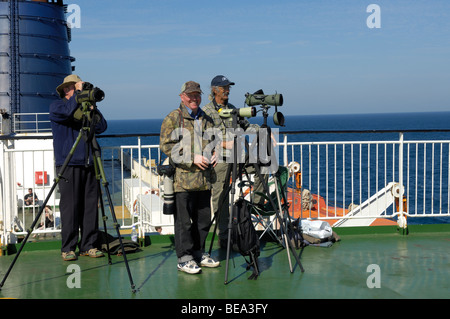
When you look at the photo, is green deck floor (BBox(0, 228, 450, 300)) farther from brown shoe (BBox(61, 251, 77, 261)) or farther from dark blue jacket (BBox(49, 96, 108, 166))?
dark blue jacket (BBox(49, 96, 108, 166))

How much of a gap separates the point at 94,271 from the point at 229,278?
1.38 m

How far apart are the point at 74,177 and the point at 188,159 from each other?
56.5 inches

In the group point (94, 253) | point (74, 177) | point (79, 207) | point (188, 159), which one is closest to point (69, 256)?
point (94, 253)

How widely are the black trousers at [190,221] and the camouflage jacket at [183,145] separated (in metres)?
0.13

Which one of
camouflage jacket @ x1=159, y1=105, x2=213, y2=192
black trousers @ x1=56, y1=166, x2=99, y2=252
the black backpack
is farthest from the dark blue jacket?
the black backpack

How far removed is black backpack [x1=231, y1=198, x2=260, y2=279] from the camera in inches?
192

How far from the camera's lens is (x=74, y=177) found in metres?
5.51

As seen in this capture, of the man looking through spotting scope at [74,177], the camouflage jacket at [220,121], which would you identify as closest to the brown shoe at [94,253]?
the man looking through spotting scope at [74,177]

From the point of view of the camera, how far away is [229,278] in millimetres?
4809

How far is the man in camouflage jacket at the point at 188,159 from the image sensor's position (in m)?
4.87

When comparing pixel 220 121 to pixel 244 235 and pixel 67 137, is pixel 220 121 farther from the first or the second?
pixel 67 137

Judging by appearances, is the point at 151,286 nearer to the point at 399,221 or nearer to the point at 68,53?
the point at 399,221

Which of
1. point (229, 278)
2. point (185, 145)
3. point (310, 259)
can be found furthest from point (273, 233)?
point (185, 145)
